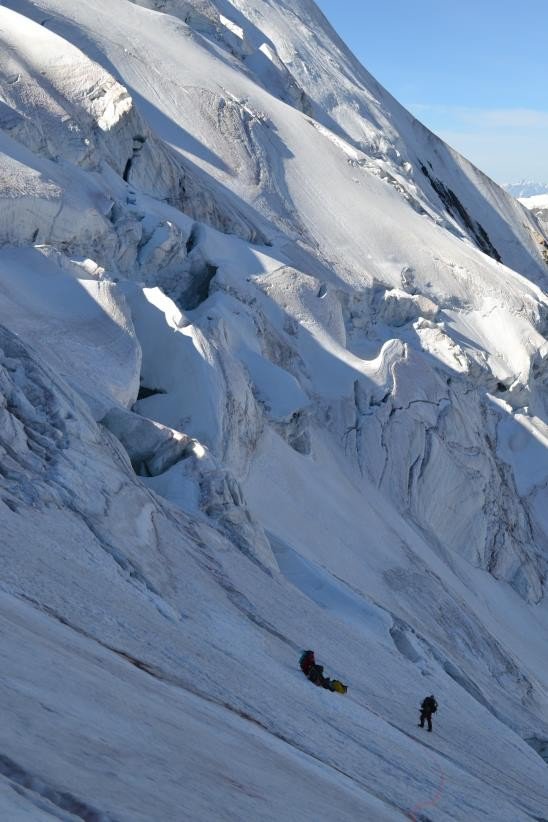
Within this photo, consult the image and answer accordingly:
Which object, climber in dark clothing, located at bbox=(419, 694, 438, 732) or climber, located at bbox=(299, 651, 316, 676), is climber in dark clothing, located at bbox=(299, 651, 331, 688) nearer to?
climber, located at bbox=(299, 651, 316, 676)

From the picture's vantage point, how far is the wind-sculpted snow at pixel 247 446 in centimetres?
1341

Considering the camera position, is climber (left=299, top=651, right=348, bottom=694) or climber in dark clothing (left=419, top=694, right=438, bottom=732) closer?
climber (left=299, top=651, right=348, bottom=694)

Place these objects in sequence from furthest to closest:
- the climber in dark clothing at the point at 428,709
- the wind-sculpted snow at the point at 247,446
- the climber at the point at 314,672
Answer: the climber in dark clothing at the point at 428,709 < the climber at the point at 314,672 < the wind-sculpted snow at the point at 247,446

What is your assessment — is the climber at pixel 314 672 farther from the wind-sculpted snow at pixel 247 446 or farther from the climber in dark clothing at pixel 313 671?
the wind-sculpted snow at pixel 247 446

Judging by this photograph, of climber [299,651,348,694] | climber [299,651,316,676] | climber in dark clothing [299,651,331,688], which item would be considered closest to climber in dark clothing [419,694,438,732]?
climber [299,651,348,694]

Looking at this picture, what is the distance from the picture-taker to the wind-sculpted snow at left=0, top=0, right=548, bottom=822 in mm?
13414

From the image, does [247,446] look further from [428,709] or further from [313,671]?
[313,671]

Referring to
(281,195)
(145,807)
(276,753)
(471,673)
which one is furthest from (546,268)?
(145,807)

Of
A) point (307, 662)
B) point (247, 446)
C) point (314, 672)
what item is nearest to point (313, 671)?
point (314, 672)

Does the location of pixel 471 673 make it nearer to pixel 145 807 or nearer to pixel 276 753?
pixel 276 753

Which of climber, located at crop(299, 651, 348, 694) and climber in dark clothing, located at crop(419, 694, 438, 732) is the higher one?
climber in dark clothing, located at crop(419, 694, 438, 732)

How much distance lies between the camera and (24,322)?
27562mm

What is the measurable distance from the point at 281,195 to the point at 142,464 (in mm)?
24849

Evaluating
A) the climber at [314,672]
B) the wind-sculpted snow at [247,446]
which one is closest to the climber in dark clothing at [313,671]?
the climber at [314,672]
